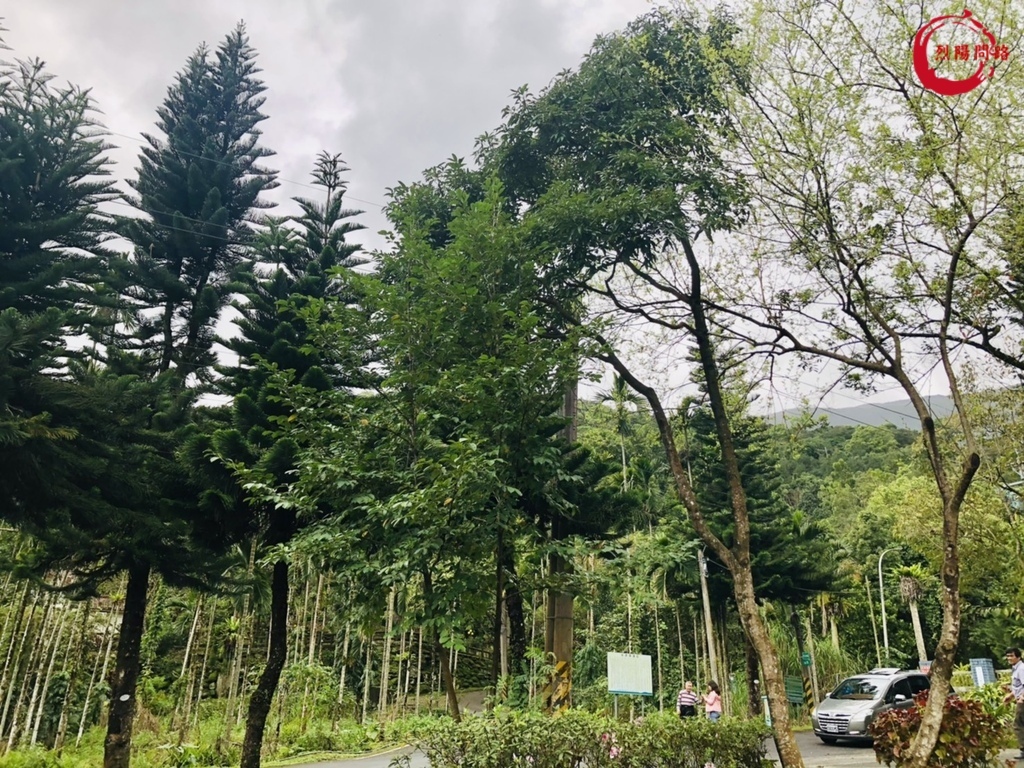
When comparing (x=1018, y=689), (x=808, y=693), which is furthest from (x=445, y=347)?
(x=808, y=693)

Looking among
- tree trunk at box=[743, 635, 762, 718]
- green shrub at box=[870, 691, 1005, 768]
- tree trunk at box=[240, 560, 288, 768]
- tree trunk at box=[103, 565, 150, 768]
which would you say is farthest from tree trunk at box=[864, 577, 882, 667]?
tree trunk at box=[103, 565, 150, 768]

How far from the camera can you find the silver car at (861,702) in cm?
1062

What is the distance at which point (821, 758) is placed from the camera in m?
9.31

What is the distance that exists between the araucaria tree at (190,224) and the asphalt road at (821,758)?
326 centimetres

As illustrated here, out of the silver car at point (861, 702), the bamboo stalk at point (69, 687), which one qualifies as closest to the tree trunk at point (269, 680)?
the bamboo stalk at point (69, 687)

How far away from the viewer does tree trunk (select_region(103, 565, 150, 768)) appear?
7066 millimetres

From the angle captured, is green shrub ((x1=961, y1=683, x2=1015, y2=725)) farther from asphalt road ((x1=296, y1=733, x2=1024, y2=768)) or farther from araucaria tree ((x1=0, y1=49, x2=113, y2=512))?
araucaria tree ((x1=0, y1=49, x2=113, y2=512))

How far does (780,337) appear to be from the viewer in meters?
6.94

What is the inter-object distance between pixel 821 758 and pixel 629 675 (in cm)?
333

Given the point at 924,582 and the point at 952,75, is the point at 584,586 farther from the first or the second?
the point at 924,582

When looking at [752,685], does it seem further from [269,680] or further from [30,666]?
[30,666]

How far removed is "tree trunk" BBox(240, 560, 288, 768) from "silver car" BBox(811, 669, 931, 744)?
27.9ft

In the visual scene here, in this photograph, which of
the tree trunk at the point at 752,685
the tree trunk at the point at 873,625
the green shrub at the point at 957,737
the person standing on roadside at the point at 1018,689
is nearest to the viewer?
the green shrub at the point at 957,737

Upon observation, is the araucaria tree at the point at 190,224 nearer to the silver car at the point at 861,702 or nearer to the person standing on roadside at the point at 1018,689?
the person standing on roadside at the point at 1018,689
